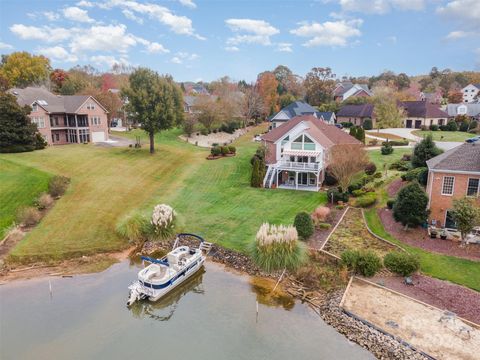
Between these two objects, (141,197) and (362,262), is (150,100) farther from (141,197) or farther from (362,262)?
(362,262)

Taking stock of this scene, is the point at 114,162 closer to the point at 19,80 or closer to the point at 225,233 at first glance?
the point at 225,233

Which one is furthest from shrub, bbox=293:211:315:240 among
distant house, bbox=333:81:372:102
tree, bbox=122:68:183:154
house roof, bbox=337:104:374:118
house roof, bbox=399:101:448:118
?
distant house, bbox=333:81:372:102

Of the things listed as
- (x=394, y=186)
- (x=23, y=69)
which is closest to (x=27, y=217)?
(x=394, y=186)

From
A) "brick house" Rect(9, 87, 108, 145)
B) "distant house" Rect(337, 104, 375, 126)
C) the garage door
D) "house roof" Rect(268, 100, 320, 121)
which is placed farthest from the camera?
"distant house" Rect(337, 104, 375, 126)

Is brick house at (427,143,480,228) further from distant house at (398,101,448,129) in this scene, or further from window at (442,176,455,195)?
distant house at (398,101,448,129)

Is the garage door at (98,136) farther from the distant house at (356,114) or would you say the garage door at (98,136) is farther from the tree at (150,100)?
the distant house at (356,114)

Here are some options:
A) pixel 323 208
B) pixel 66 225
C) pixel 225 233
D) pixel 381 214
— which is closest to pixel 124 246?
pixel 66 225

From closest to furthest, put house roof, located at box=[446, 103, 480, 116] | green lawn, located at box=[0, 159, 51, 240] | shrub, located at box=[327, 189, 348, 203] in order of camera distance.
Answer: green lawn, located at box=[0, 159, 51, 240] → shrub, located at box=[327, 189, 348, 203] → house roof, located at box=[446, 103, 480, 116]
